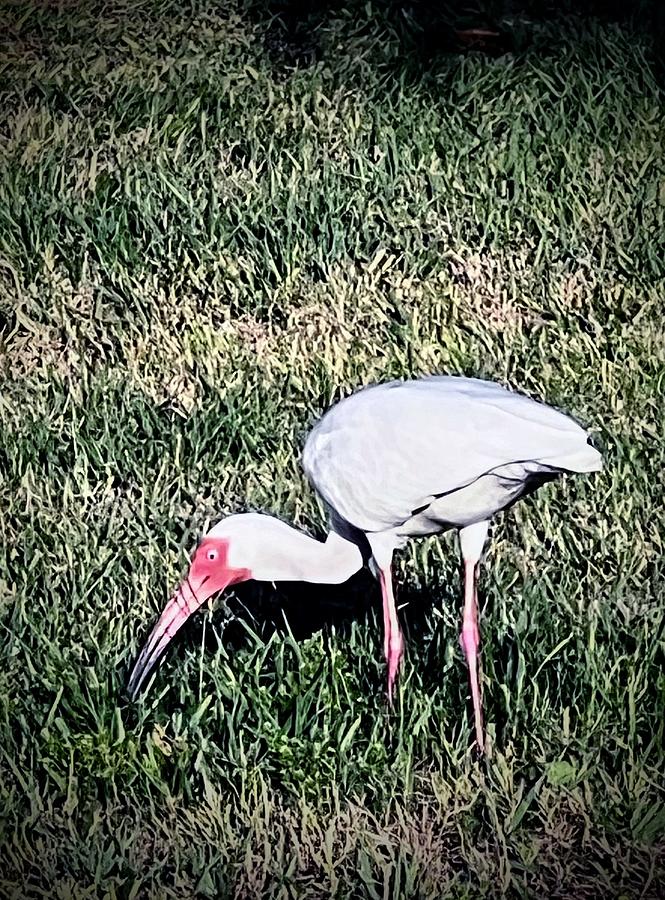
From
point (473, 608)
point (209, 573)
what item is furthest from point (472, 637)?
point (209, 573)

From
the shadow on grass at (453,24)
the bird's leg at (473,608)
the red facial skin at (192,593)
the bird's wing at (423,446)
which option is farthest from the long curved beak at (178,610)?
the shadow on grass at (453,24)

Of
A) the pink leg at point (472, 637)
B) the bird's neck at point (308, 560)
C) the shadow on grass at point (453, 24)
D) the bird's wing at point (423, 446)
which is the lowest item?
the pink leg at point (472, 637)

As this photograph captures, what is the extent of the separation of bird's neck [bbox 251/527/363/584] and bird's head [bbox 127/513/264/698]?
0.02m

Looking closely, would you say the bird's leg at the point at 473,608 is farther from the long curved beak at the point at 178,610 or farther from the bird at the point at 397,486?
the long curved beak at the point at 178,610

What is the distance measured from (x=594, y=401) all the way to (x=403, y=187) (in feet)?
1.15

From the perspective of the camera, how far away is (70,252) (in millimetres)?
1604

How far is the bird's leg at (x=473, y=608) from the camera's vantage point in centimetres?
155

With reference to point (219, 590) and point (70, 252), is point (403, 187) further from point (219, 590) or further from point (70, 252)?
point (219, 590)

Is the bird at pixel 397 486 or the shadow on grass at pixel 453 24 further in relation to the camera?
the shadow on grass at pixel 453 24

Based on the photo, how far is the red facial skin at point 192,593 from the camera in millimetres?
1555

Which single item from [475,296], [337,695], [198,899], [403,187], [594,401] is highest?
[403,187]

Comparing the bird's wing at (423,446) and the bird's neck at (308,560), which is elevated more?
the bird's wing at (423,446)

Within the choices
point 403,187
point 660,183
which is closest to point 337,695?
point 403,187

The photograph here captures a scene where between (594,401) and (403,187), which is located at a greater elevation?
(403,187)
